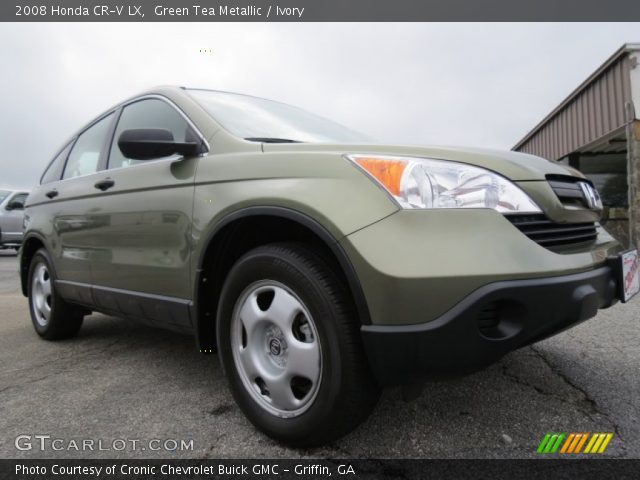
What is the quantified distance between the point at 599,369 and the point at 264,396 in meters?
1.80

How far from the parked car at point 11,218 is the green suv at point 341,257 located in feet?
40.7

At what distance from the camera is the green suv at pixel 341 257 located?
4.75 feet

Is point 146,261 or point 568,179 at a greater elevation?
point 568,179

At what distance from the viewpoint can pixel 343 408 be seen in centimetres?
155

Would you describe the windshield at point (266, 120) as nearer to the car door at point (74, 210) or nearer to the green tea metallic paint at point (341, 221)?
the green tea metallic paint at point (341, 221)

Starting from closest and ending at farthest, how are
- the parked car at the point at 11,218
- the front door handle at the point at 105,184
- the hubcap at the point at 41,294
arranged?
the front door handle at the point at 105,184 → the hubcap at the point at 41,294 → the parked car at the point at 11,218

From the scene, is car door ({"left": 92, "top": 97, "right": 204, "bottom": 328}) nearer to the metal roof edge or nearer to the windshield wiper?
the windshield wiper

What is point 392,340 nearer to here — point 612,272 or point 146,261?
point 612,272

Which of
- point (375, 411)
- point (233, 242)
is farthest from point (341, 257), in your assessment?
point (375, 411)

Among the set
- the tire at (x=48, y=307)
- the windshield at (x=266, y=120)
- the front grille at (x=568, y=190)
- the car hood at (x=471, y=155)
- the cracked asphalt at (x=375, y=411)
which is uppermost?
the windshield at (x=266, y=120)

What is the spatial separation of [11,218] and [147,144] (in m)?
13.0

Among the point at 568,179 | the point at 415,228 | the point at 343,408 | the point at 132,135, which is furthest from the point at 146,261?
the point at 568,179

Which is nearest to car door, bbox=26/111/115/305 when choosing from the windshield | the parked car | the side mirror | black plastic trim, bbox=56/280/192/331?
black plastic trim, bbox=56/280/192/331

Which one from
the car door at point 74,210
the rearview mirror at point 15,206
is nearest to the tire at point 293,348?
the car door at point 74,210
